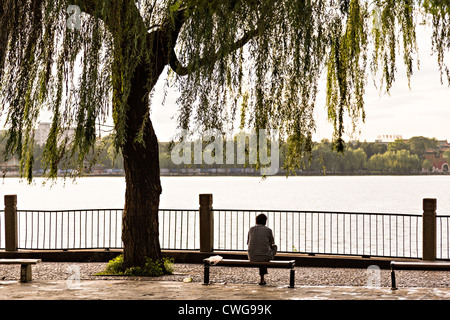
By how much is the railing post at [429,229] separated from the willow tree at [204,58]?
578cm

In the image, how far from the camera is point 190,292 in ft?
34.9

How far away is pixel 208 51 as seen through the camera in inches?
360

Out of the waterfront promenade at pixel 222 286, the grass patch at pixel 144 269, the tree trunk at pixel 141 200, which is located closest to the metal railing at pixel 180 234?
the grass patch at pixel 144 269

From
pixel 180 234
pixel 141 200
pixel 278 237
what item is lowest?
pixel 278 237

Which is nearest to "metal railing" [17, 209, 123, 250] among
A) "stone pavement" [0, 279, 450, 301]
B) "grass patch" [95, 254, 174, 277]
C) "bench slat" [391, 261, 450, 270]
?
"grass patch" [95, 254, 174, 277]

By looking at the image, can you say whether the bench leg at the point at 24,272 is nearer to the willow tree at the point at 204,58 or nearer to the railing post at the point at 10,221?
the willow tree at the point at 204,58

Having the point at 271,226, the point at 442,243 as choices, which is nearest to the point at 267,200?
the point at 271,226

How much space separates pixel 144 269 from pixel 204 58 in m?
6.24

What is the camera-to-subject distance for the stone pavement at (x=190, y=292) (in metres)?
10.0

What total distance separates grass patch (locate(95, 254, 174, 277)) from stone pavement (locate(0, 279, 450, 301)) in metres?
1.66

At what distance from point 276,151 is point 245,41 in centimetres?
183

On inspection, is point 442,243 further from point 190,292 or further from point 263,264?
point 190,292

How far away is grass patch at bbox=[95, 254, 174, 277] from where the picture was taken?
13664 mm

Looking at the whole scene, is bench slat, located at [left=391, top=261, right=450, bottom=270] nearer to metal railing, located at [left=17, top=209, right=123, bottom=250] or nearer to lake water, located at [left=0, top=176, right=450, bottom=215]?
metal railing, located at [left=17, top=209, right=123, bottom=250]
